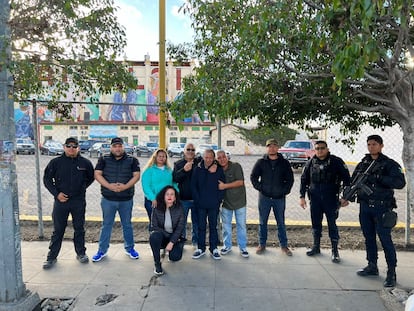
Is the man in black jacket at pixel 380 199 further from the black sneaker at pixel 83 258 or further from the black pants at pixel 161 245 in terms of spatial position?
the black sneaker at pixel 83 258

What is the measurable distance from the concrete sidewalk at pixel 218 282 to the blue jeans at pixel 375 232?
0.34 m

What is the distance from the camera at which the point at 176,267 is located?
4.23m

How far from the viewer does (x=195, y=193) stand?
4.53 metres

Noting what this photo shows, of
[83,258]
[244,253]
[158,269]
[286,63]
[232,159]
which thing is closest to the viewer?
[286,63]

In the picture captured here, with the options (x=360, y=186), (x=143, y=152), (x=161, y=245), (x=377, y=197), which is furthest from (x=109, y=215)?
(x=143, y=152)

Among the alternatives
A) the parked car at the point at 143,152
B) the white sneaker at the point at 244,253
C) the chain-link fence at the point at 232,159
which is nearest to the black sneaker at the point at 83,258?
the chain-link fence at the point at 232,159

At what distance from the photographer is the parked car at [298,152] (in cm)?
1605

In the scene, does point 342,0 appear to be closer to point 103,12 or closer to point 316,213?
point 103,12

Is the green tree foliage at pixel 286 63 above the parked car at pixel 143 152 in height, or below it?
above

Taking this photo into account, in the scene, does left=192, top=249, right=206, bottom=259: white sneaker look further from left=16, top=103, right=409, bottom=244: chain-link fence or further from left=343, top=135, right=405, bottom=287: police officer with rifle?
left=343, top=135, right=405, bottom=287: police officer with rifle

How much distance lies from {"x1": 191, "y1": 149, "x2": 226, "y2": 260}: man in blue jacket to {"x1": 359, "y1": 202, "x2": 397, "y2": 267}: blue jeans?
1.93 metres

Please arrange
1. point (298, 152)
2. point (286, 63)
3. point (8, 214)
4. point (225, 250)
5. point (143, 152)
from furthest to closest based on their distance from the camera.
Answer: point (143, 152) → point (298, 152) → point (225, 250) → point (286, 63) → point (8, 214)

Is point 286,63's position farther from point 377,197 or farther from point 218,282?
point 218,282

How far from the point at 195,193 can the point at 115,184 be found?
1.16m
